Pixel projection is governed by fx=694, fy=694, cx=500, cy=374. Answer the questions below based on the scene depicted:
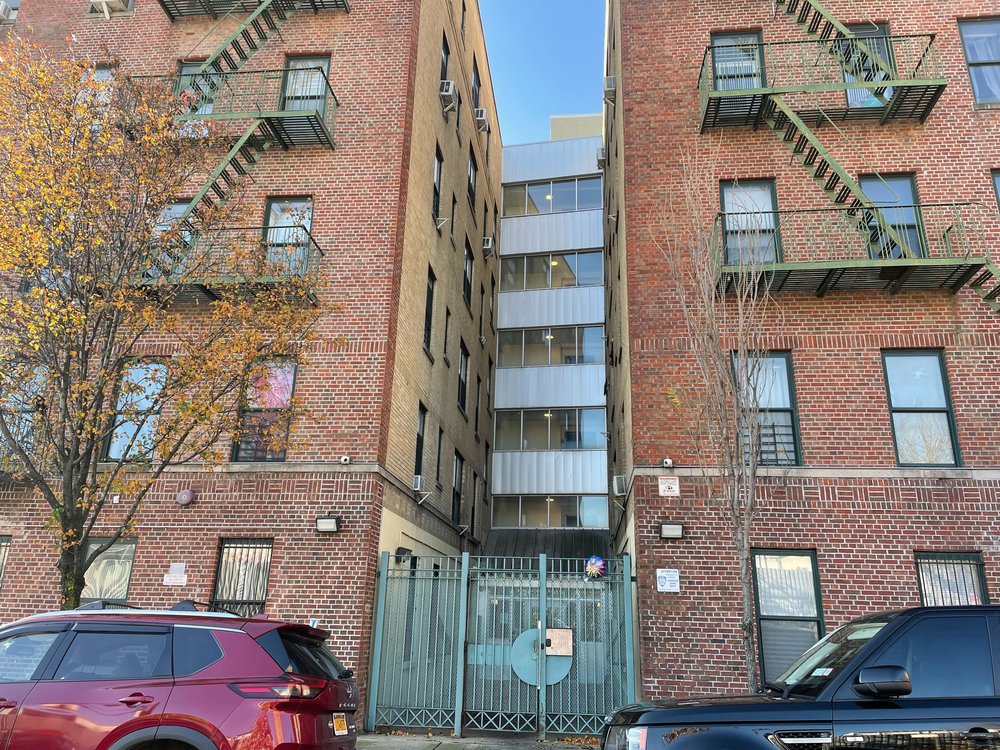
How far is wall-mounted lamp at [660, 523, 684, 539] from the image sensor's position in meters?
10.9

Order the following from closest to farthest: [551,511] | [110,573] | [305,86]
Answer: [110,573] < [305,86] < [551,511]

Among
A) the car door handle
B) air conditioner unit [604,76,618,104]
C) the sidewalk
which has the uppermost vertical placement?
air conditioner unit [604,76,618,104]

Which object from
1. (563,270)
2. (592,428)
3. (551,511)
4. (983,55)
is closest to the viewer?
(983,55)

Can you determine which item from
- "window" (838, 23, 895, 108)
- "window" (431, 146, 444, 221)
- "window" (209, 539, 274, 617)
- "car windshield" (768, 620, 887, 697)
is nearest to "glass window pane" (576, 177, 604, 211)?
"window" (431, 146, 444, 221)

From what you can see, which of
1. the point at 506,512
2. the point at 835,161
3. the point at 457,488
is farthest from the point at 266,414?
the point at 506,512

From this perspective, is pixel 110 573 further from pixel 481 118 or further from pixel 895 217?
pixel 481 118

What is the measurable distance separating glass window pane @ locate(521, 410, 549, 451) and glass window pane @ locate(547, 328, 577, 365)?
226 centimetres

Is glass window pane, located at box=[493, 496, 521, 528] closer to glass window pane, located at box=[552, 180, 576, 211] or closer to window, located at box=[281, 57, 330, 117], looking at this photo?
glass window pane, located at box=[552, 180, 576, 211]

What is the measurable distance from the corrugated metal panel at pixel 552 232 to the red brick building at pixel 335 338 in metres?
9.75

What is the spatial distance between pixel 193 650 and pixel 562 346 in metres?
23.0

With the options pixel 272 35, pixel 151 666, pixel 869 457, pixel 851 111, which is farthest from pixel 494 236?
pixel 151 666

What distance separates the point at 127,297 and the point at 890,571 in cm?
→ 1181

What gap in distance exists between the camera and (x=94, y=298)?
891 cm

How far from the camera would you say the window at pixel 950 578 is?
1044 cm
